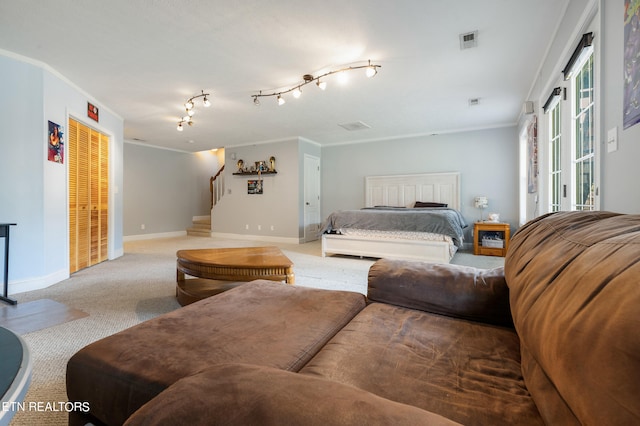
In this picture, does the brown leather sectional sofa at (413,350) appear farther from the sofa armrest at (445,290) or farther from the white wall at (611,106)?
the white wall at (611,106)

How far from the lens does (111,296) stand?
2883 millimetres

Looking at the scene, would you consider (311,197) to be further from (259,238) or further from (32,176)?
(32,176)

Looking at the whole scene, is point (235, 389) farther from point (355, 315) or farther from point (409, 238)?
point (409, 238)

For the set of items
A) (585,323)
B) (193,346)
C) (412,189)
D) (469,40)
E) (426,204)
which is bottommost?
(193,346)

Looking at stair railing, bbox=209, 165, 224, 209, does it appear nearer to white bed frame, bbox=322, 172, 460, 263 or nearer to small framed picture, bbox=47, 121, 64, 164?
white bed frame, bbox=322, 172, 460, 263

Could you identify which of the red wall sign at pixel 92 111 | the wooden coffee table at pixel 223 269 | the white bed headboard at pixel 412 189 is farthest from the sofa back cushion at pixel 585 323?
the white bed headboard at pixel 412 189

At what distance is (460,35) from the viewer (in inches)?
104

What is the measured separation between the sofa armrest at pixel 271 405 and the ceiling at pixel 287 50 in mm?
2550

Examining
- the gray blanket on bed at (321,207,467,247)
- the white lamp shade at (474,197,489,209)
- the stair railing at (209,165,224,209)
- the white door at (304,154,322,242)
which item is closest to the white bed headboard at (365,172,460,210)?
the white lamp shade at (474,197,489,209)

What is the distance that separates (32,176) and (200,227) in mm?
5016

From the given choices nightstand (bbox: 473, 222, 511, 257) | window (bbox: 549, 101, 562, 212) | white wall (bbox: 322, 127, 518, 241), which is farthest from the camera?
white wall (bbox: 322, 127, 518, 241)

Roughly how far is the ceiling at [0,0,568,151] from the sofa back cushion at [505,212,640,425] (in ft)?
7.51

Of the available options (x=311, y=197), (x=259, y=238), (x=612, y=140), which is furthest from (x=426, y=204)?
(x=612, y=140)

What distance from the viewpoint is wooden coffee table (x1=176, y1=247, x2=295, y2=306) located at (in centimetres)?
227
